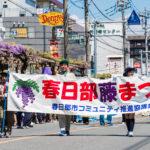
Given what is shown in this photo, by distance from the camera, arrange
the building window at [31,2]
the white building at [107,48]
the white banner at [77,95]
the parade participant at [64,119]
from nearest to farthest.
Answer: the parade participant at [64,119]
the white banner at [77,95]
the building window at [31,2]
the white building at [107,48]

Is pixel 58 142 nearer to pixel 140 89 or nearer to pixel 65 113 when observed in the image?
pixel 65 113

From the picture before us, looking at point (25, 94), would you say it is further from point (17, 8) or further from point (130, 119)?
point (17, 8)

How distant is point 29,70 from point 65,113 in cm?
976

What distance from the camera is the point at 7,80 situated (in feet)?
37.5

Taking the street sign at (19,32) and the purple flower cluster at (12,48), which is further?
the street sign at (19,32)

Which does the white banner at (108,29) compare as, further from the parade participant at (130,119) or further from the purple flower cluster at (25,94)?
the purple flower cluster at (25,94)

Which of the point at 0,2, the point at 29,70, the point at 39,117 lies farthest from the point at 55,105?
the point at 0,2

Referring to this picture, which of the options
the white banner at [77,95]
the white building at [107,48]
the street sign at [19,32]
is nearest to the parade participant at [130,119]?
the white banner at [77,95]

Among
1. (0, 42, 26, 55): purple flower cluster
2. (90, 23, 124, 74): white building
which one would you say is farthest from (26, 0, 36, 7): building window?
(0, 42, 26, 55): purple flower cluster

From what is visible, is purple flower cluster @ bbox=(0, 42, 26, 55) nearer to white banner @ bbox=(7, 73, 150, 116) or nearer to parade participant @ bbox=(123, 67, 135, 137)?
white banner @ bbox=(7, 73, 150, 116)

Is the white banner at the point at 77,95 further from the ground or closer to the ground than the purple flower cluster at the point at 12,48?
closer to the ground

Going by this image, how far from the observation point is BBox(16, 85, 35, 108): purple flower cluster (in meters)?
11.6

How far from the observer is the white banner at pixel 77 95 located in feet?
37.9

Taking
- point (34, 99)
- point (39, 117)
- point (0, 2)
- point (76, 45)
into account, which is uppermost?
point (0, 2)
